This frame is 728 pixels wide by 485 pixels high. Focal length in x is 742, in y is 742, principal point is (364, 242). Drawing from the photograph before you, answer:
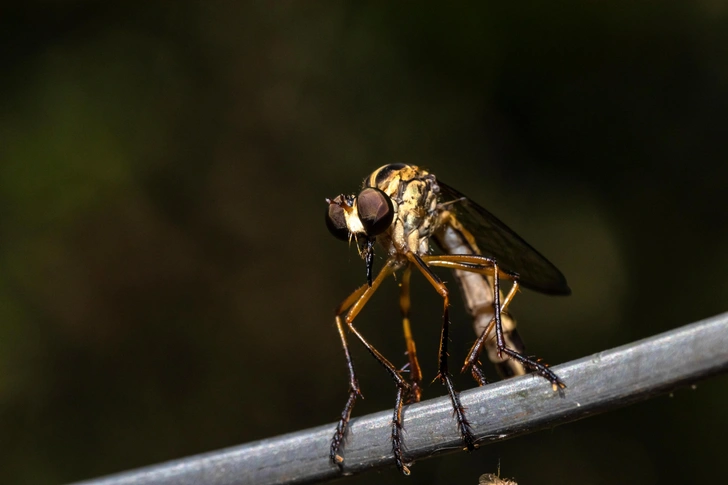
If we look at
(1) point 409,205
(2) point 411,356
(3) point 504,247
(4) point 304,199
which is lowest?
(4) point 304,199

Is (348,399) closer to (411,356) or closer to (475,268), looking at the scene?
(411,356)

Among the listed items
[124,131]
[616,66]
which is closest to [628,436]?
[616,66]

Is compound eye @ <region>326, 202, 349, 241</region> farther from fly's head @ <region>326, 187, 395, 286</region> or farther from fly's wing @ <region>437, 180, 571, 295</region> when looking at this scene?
fly's wing @ <region>437, 180, 571, 295</region>

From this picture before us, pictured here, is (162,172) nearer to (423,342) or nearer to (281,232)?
(281,232)

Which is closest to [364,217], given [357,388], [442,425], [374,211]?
[374,211]

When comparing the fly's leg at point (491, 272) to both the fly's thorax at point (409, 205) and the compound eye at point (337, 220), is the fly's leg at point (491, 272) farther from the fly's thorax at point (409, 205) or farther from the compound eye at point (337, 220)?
the compound eye at point (337, 220)

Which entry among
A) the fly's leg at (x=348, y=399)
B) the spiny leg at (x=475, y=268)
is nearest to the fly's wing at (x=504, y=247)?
the spiny leg at (x=475, y=268)

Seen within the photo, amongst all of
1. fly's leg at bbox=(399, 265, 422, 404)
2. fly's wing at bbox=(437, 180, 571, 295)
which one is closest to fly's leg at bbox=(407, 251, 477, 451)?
fly's leg at bbox=(399, 265, 422, 404)

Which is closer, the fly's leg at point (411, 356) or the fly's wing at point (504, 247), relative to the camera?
the fly's leg at point (411, 356)
